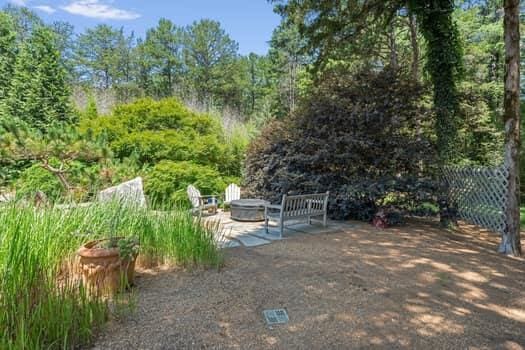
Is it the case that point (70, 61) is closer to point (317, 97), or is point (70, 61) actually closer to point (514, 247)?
point (317, 97)

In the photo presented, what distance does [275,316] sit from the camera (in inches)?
98.0

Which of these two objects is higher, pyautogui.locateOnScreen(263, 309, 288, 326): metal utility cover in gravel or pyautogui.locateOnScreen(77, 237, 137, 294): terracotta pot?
pyautogui.locateOnScreen(77, 237, 137, 294): terracotta pot

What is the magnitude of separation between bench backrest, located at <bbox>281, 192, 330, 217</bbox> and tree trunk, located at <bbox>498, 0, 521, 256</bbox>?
260cm

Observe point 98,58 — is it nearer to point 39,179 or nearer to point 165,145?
point 39,179

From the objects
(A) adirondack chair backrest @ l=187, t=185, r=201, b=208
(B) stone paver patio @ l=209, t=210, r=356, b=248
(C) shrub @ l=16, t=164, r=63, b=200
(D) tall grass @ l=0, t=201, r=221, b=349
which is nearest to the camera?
(D) tall grass @ l=0, t=201, r=221, b=349

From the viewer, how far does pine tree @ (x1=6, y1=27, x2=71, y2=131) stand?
12102 millimetres

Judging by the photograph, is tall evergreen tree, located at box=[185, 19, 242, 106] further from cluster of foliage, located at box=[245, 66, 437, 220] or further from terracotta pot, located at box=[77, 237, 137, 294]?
terracotta pot, located at box=[77, 237, 137, 294]

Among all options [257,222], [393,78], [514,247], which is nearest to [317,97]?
[393,78]

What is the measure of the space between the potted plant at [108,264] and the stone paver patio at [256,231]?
1.70 m

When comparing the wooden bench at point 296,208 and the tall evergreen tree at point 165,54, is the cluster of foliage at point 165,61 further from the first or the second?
the wooden bench at point 296,208

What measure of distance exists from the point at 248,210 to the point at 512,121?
446 centimetres

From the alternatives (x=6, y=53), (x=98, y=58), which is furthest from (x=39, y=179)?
(x=98, y=58)

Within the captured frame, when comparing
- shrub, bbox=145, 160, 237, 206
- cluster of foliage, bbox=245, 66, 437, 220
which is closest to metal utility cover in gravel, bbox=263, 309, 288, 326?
cluster of foliage, bbox=245, 66, 437, 220

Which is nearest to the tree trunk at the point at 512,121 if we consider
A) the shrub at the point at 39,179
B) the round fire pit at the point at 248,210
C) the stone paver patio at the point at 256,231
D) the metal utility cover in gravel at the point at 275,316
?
the stone paver patio at the point at 256,231
